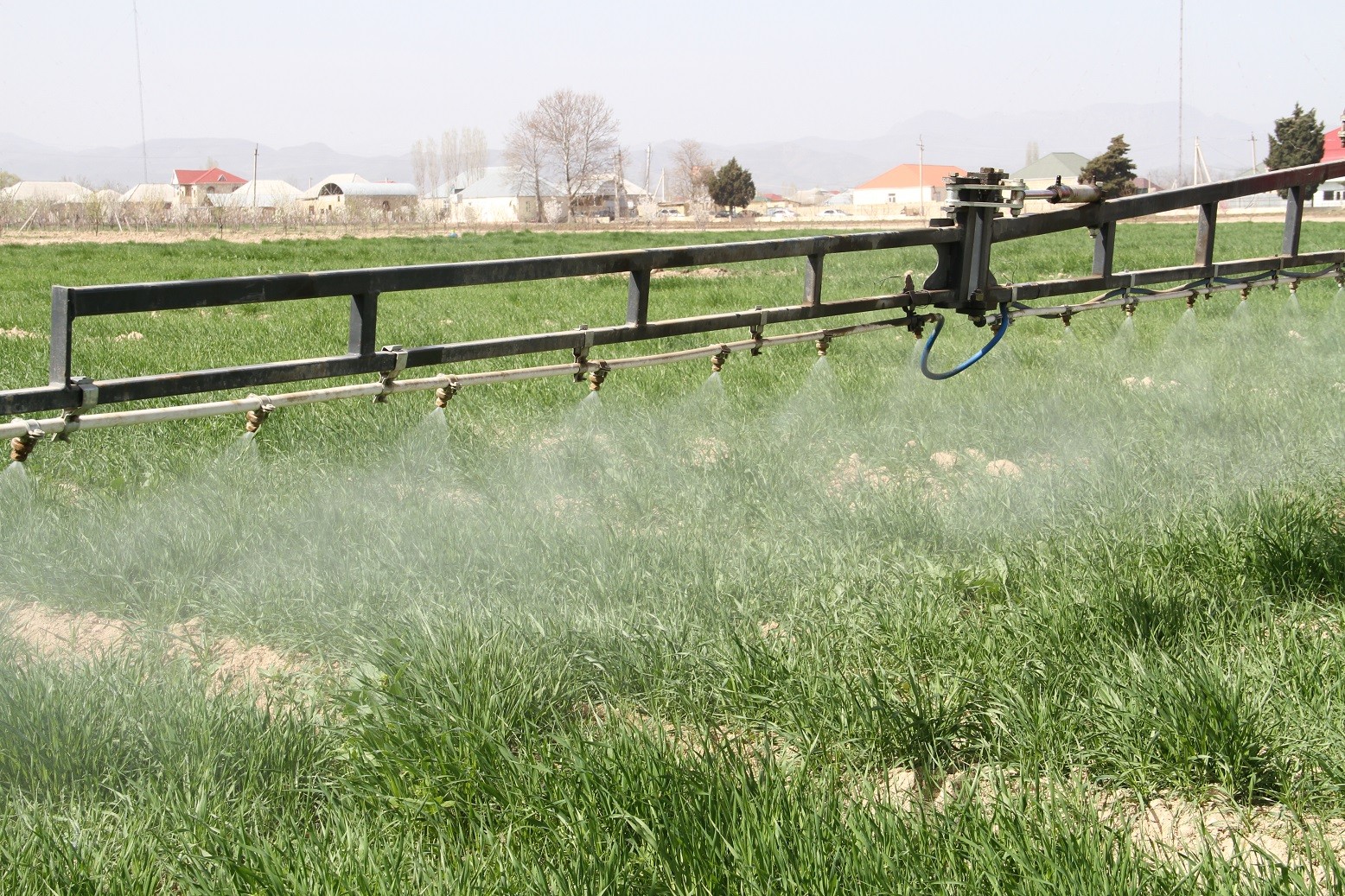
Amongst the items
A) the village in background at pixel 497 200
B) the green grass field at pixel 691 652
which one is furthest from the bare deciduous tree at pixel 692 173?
the green grass field at pixel 691 652

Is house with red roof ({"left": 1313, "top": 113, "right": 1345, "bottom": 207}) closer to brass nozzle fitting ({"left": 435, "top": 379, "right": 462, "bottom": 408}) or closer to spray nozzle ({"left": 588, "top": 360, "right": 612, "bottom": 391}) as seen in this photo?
spray nozzle ({"left": 588, "top": 360, "right": 612, "bottom": 391})

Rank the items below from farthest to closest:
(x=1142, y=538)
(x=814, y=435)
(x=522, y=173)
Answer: (x=522, y=173) < (x=814, y=435) < (x=1142, y=538)

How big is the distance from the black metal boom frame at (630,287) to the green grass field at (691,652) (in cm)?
47

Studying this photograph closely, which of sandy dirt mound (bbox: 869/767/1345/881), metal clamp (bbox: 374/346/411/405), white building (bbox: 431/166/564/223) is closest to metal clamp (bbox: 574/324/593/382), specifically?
metal clamp (bbox: 374/346/411/405)

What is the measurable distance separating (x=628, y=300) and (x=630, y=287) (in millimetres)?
763

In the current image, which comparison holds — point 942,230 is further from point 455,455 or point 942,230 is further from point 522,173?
point 522,173

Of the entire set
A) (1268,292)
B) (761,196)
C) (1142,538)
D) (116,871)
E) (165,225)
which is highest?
(761,196)

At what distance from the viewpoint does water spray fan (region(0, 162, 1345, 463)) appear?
2.76 meters

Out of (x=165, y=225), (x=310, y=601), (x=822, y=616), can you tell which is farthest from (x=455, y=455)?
(x=165, y=225)

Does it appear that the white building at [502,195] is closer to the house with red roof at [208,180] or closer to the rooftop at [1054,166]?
the house with red roof at [208,180]

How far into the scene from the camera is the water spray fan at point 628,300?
2.76 m

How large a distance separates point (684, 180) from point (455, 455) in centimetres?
13654

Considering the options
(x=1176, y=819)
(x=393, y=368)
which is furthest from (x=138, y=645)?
(x=1176, y=819)

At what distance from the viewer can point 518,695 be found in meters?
2.93
